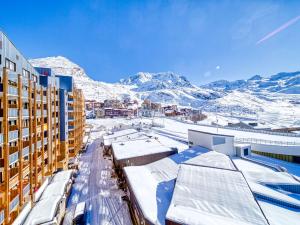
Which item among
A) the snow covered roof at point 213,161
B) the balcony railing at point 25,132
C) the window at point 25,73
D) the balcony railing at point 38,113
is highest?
the window at point 25,73

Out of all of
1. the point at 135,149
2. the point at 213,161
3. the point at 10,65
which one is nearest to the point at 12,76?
the point at 10,65

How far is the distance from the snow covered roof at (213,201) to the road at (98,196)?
8.70 meters

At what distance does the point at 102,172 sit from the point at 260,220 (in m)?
28.3

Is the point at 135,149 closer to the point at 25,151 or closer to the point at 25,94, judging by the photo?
the point at 25,151

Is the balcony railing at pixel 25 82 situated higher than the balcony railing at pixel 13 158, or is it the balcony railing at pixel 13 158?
the balcony railing at pixel 25 82

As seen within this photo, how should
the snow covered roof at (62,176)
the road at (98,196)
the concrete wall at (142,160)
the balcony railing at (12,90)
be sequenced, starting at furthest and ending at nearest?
the concrete wall at (142,160) → the snow covered roof at (62,176) → the road at (98,196) → the balcony railing at (12,90)

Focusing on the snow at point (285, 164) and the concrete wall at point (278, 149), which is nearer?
the snow at point (285, 164)

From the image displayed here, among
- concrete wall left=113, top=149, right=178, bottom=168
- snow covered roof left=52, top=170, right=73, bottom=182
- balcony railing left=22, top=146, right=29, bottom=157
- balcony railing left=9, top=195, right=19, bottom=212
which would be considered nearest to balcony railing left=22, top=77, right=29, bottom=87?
balcony railing left=22, top=146, right=29, bottom=157

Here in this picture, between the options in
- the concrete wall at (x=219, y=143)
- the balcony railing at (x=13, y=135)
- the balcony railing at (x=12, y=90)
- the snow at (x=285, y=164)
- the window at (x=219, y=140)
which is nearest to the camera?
the balcony railing at (x=13, y=135)

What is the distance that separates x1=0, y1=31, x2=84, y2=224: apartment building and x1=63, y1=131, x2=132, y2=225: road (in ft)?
17.3

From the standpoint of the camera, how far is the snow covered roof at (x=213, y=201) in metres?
12.4

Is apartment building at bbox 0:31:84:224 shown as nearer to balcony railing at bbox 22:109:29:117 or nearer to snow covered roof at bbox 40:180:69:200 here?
balcony railing at bbox 22:109:29:117

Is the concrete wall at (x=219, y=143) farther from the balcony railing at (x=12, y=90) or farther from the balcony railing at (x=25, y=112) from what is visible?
the balcony railing at (x=12, y=90)

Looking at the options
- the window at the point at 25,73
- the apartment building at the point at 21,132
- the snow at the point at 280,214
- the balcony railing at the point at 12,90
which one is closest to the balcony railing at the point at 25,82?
the apartment building at the point at 21,132
